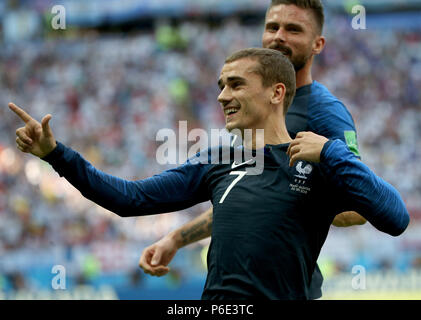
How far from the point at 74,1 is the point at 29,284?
59.3ft

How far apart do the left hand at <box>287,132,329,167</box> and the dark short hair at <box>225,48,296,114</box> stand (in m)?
0.48

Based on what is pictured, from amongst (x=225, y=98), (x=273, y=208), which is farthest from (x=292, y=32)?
(x=273, y=208)

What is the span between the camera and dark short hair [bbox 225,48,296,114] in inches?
134

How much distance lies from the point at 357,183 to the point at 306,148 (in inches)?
10.6

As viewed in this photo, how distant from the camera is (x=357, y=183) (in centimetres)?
292

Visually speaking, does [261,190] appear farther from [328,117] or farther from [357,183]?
[328,117]

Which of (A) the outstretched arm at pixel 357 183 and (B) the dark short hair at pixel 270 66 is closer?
(A) the outstretched arm at pixel 357 183

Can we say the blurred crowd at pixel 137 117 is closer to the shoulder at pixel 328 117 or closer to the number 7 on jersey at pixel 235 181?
the shoulder at pixel 328 117

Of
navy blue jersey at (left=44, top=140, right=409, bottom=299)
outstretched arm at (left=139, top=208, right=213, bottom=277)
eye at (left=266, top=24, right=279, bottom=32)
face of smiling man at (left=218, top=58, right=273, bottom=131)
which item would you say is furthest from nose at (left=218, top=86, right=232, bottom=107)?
outstretched arm at (left=139, top=208, right=213, bottom=277)

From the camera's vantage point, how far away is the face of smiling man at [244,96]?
3332 millimetres

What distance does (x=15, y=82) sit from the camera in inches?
816

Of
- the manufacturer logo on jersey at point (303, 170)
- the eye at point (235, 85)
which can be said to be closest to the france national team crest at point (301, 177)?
the manufacturer logo on jersey at point (303, 170)

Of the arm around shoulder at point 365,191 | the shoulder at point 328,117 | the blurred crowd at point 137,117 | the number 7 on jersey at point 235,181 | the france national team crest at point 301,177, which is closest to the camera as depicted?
the arm around shoulder at point 365,191

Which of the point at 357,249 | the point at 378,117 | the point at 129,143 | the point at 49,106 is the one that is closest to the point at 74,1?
the point at 49,106
